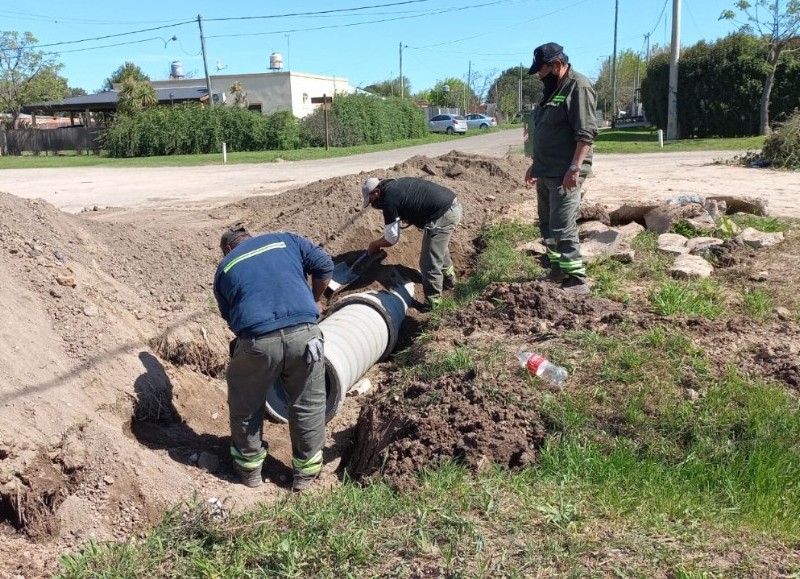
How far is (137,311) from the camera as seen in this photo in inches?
239

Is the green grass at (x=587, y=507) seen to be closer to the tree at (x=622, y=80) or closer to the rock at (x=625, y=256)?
the rock at (x=625, y=256)

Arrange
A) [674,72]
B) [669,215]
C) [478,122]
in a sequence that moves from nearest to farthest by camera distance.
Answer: [669,215]
[674,72]
[478,122]

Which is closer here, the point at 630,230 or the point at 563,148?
the point at 563,148

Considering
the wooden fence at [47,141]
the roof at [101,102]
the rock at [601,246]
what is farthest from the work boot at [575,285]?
the roof at [101,102]

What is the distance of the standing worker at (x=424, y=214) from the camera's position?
6.82m

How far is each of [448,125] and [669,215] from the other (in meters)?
43.8

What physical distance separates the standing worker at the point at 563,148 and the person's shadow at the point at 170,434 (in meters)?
3.00

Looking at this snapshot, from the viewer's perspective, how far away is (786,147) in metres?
15.6

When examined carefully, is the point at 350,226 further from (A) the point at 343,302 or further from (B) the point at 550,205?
(B) the point at 550,205

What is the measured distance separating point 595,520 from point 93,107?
4702cm

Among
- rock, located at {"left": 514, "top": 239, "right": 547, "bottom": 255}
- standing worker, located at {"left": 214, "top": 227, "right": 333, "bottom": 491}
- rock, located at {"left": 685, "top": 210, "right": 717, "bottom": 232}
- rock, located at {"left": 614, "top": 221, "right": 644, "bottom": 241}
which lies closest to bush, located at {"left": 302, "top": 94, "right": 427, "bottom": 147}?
rock, located at {"left": 614, "top": 221, "right": 644, "bottom": 241}

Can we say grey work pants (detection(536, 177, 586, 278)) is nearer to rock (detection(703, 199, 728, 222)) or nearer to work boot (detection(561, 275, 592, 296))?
work boot (detection(561, 275, 592, 296))

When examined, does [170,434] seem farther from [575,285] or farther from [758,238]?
[758,238]

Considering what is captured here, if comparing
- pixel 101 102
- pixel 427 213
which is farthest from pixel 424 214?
pixel 101 102
